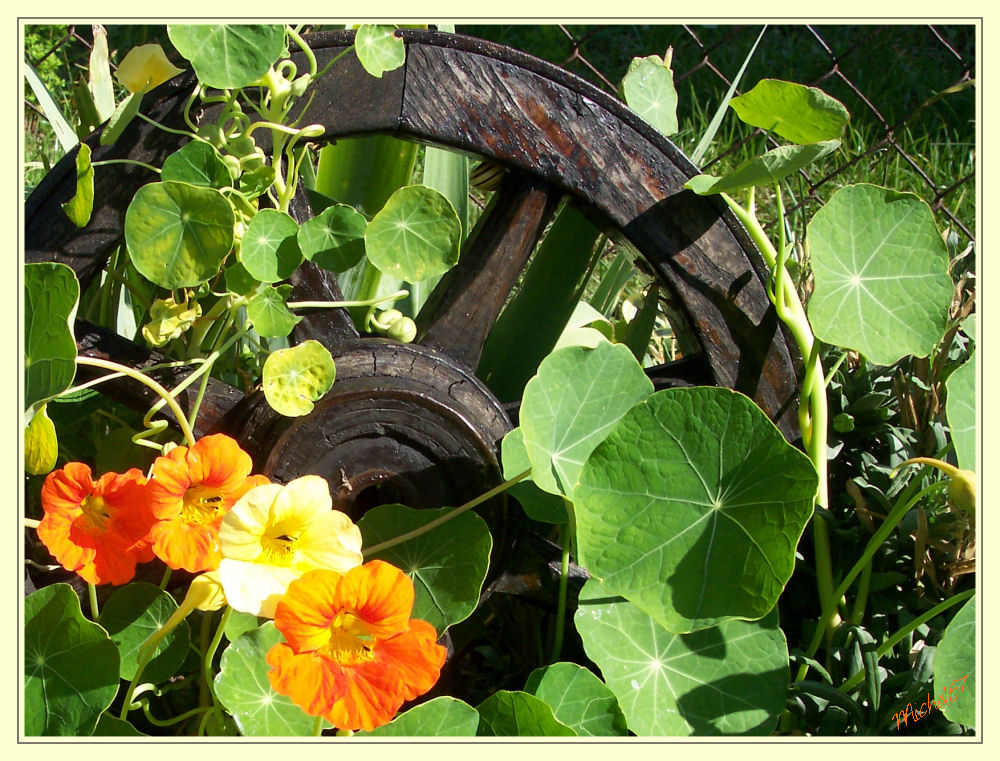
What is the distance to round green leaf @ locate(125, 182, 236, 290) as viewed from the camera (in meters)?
0.79

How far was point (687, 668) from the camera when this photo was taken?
906mm

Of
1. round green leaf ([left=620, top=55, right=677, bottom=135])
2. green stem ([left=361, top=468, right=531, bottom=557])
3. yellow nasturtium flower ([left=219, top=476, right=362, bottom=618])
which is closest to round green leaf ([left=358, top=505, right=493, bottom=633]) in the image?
green stem ([left=361, top=468, right=531, bottom=557])

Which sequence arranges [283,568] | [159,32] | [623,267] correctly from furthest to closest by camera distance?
[159,32] → [623,267] → [283,568]

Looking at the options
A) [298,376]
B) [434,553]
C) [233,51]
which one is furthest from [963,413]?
[233,51]

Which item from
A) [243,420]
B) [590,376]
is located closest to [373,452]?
[243,420]

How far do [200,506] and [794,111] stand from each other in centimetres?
70

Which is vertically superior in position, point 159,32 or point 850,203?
point 159,32

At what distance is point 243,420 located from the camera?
3.12ft

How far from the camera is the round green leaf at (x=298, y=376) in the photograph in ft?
2.81

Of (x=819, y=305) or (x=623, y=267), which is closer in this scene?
(x=819, y=305)

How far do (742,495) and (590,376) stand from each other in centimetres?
20

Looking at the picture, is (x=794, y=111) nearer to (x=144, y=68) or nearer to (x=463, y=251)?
(x=463, y=251)
